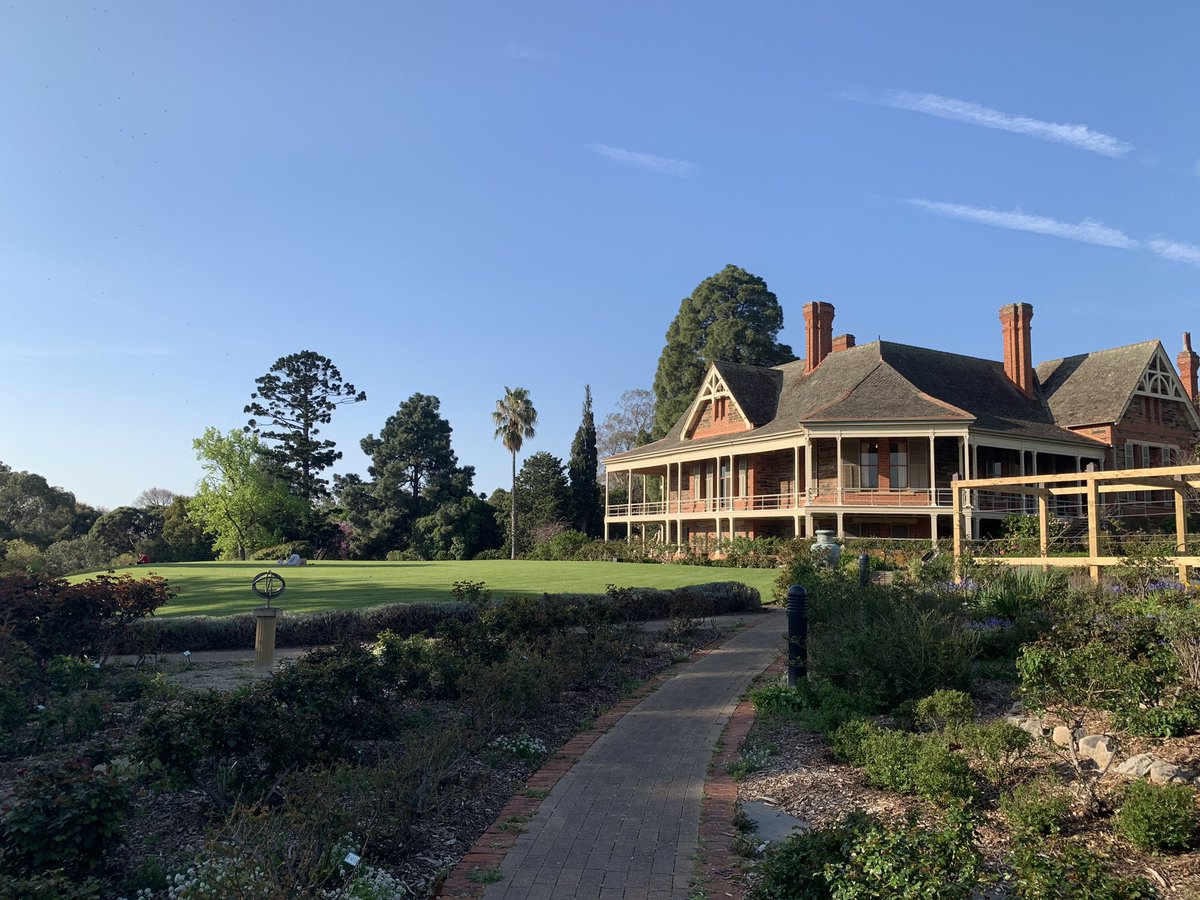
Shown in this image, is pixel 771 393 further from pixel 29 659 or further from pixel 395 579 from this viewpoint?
pixel 29 659

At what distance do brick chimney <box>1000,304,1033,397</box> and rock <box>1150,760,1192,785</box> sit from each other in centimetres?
3482

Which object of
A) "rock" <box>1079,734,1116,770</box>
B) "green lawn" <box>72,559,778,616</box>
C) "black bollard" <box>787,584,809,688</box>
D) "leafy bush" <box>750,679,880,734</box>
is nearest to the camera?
"rock" <box>1079,734,1116,770</box>

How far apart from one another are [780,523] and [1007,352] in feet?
40.6

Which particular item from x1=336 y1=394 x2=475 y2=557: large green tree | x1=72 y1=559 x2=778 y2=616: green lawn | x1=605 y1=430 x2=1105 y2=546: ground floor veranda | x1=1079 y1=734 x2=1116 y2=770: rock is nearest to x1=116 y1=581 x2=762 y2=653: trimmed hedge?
x1=72 y1=559 x2=778 y2=616: green lawn

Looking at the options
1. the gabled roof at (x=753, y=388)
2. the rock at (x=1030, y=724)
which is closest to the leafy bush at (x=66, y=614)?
the rock at (x=1030, y=724)

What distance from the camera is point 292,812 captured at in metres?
4.21

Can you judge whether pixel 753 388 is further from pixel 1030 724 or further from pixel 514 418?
pixel 1030 724

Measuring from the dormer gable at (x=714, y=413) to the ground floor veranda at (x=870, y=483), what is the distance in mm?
1509

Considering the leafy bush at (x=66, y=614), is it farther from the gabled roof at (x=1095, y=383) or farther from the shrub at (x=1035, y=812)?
the gabled roof at (x=1095, y=383)

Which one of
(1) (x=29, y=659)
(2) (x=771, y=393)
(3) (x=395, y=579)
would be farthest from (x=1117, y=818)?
(2) (x=771, y=393)

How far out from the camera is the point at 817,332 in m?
38.3

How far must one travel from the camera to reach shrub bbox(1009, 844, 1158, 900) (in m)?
3.42

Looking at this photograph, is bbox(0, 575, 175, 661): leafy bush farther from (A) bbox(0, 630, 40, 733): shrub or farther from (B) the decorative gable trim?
(B) the decorative gable trim

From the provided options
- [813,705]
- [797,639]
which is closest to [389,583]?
[797,639]
